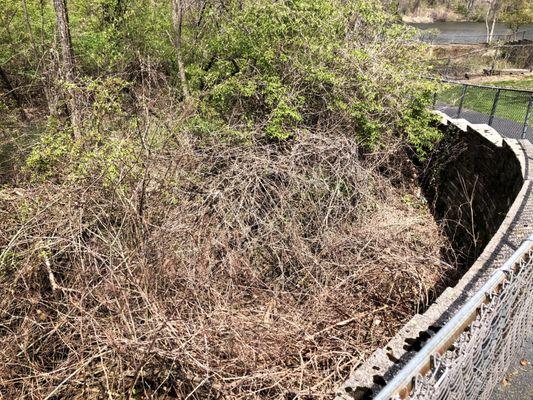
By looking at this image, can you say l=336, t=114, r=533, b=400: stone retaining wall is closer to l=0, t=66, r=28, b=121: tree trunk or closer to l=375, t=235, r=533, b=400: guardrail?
l=375, t=235, r=533, b=400: guardrail

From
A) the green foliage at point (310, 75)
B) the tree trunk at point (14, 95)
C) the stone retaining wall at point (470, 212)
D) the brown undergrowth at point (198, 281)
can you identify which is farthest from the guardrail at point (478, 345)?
the tree trunk at point (14, 95)

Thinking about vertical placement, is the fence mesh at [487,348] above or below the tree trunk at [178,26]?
below

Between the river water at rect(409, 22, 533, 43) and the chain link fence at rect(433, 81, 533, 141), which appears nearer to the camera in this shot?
the chain link fence at rect(433, 81, 533, 141)

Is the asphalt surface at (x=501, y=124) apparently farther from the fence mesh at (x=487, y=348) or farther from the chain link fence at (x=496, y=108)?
the fence mesh at (x=487, y=348)

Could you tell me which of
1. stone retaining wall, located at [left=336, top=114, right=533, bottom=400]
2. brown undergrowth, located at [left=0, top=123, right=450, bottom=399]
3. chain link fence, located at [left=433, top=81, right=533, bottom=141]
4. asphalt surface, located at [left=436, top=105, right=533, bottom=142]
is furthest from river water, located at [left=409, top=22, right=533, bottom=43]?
brown undergrowth, located at [left=0, top=123, right=450, bottom=399]

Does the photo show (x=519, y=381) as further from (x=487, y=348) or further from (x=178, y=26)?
(x=178, y=26)

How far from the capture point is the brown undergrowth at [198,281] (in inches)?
164

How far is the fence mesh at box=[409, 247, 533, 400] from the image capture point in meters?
2.16

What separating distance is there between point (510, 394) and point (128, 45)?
11.4m

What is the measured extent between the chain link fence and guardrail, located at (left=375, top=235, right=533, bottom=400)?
24.9ft

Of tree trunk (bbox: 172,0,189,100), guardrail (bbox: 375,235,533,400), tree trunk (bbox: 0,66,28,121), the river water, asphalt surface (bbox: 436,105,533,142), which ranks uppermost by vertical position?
tree trunk (bbox: 172,0,189,100)

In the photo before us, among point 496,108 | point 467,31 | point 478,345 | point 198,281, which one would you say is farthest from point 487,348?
point 467,31

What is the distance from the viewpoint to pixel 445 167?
9703 mm

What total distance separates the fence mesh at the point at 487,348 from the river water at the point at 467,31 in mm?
37219
